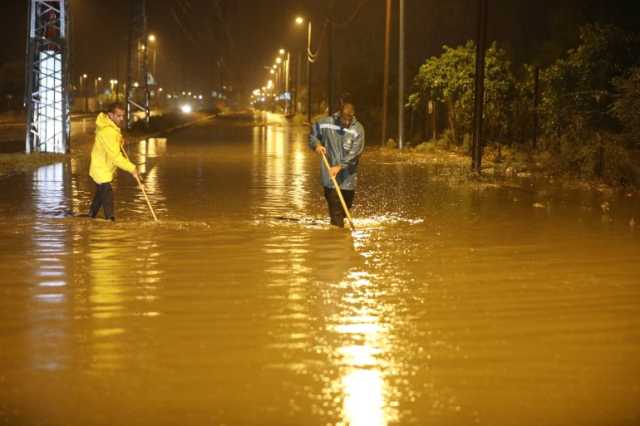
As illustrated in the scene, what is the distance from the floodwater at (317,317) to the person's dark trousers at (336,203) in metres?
0.28

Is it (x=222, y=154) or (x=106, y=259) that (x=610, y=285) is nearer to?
(x=106, y=259)

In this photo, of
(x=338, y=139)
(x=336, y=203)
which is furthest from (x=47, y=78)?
(x=338, y=139)

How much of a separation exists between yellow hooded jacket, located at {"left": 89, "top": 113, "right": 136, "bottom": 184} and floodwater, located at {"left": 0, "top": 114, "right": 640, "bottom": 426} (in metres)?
0.68

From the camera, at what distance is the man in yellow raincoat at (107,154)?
Answer: 13.0 meters

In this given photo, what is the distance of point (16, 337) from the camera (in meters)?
7.09

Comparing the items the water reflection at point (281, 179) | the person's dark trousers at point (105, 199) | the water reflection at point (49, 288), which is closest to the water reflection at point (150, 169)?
the person's dark trousers at point (105, 199)

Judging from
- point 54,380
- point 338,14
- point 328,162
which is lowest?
point 54,380

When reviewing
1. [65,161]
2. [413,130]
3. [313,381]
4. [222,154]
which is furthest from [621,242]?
[413,130]

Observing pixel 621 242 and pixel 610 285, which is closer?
pixel 610 285

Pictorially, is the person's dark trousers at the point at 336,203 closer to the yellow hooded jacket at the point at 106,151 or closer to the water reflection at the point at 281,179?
the water reflection at the point at 281,179

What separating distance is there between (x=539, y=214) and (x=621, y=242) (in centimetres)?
286

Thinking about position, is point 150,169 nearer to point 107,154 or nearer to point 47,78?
point 47,78

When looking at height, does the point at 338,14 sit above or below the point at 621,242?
above

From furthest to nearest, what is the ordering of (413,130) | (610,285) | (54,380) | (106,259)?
1. (413,130)
2. (106,259)
3. (610,285)
4. (54,380)
